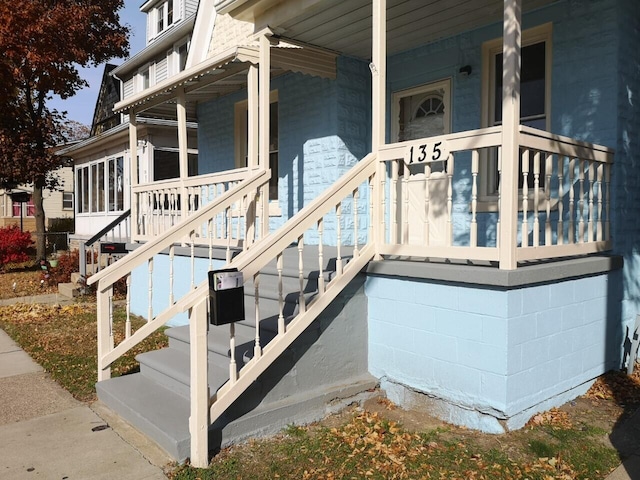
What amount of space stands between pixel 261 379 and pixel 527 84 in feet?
13.9

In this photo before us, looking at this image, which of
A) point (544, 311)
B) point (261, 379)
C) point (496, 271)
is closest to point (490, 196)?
point (544, 311)

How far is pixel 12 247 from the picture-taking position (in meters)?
15.3

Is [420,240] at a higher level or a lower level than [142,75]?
lower

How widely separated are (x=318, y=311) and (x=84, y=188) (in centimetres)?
1606

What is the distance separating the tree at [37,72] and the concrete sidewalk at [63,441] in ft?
36.6

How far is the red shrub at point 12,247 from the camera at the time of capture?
1501 cm

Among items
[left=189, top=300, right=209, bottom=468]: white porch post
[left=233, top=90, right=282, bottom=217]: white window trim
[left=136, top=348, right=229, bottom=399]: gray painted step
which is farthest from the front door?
[left=189, top=300, right=209, bottom=468]: white porch post

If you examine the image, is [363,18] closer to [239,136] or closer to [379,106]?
[379,106]

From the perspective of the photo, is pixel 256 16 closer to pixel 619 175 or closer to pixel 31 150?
pixel 619 175

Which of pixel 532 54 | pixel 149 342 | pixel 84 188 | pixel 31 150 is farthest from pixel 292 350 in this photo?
pixel 84 188

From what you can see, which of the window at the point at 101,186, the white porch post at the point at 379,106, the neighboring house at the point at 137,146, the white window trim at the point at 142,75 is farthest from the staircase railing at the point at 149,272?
the white window trim at the point at 142,75

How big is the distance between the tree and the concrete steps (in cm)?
1182

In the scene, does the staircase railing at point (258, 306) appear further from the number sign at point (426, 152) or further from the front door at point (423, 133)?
the front door at point (423, 133)

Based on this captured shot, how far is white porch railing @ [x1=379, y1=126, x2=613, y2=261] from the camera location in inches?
164
